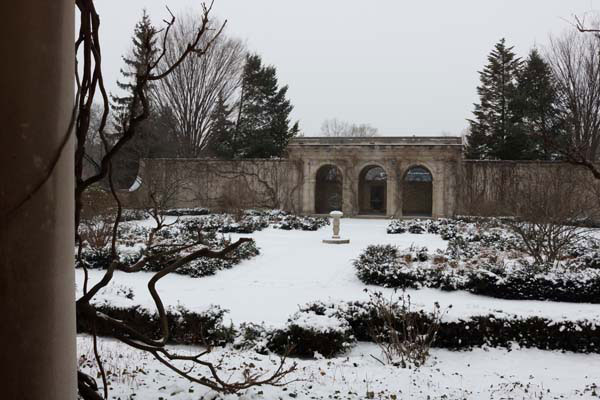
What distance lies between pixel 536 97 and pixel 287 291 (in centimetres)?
2700

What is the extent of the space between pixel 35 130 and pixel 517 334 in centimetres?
714

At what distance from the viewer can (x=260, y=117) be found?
37.4m

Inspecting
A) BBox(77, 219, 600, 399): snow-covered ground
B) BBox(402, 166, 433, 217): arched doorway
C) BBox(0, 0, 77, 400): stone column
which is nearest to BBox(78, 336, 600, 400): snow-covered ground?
BBox(77, 219, 600, 399): snow-covered ground

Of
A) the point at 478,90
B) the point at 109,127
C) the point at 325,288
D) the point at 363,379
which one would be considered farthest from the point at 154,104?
the point at 363,379

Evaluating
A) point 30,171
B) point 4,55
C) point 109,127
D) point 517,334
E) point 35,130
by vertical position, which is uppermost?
point 109,127

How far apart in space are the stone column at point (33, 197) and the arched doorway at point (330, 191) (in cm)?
3222

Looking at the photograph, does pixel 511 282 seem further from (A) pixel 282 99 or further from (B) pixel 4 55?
(A) pixel 282 99

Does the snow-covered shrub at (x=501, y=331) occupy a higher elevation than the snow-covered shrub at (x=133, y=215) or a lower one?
lower

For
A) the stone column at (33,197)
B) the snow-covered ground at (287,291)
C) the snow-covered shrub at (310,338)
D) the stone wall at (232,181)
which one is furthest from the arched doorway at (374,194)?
the stone column at (33,197)

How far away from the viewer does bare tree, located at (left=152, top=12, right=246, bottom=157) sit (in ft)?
103

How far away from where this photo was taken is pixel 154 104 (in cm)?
3322

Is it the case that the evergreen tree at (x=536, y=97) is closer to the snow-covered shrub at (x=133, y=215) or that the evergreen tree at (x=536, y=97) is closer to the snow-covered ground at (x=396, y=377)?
the snow-covered shrub at (x=133, y=215)

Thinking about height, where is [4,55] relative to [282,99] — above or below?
below

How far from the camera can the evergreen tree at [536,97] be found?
29688 millimetres
